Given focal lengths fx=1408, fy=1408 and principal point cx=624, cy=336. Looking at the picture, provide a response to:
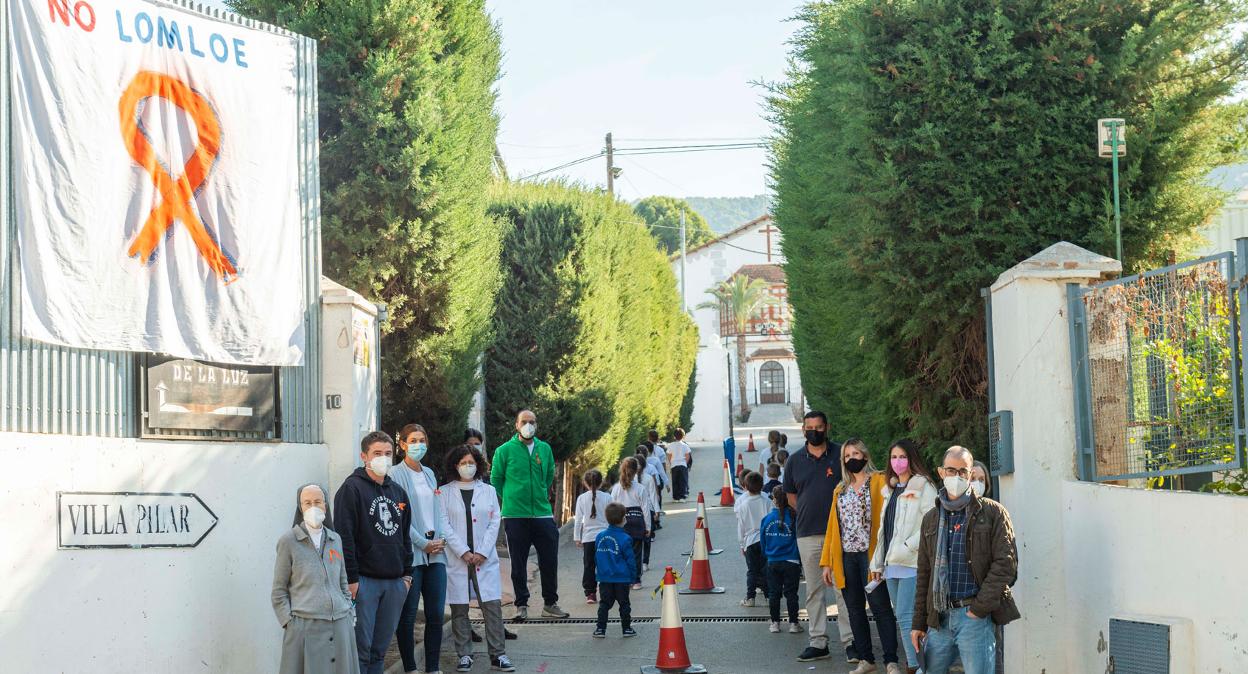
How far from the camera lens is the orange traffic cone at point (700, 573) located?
1689 centimetres

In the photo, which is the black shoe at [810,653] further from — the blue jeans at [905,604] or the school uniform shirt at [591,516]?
the school uniform shirt at [591,516]

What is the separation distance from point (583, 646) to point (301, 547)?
15.6 feet

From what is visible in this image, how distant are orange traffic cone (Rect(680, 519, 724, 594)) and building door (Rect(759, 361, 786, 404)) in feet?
244

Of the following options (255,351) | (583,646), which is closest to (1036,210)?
(583,646)

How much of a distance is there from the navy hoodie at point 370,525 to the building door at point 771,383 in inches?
3227

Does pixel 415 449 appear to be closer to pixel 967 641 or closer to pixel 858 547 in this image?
pixel 858 547

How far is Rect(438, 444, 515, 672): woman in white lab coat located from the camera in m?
11.5

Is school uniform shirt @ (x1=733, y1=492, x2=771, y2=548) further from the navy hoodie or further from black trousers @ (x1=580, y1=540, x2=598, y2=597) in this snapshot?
the navy hoodie

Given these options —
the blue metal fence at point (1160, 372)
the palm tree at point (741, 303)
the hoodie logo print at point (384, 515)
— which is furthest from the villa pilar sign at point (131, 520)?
the palm tree at point (741, 303)

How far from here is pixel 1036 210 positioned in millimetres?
11805

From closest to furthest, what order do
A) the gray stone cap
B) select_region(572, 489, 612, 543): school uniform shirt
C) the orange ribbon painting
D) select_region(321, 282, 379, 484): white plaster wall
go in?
the orange ribbon painting
the gray stone cap
select_region(321, 282, 379, 484): white plaster wall
select_region(572, 489, 612, 543): school uniform shirt

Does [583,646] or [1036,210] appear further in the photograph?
[583,646]

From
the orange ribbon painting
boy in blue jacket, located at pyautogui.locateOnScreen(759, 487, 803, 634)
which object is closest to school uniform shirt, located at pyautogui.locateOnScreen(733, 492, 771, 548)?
boy in blue jacket, located at pyautogui.locateOnScreen(759, 487, 803, 634)

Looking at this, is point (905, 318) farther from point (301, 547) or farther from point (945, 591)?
point (301, 547)
